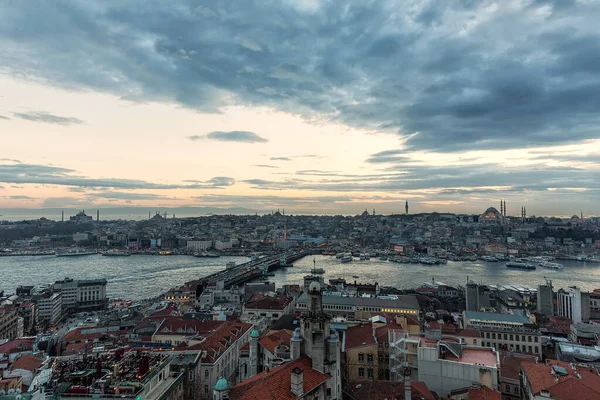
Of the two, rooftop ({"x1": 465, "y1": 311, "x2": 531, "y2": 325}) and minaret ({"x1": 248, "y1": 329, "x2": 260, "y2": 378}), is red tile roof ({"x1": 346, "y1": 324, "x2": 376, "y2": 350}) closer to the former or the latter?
minaret ({"x1": 248, "y1": 329, "x2": 260, "y2": 378})

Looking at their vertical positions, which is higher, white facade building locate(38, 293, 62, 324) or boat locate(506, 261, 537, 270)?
white facade building locate(38, 293, 62, 324)

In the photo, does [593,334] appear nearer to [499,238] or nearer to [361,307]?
[361,307]

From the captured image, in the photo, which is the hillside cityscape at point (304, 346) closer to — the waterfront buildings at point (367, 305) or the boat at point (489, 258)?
the waterfront buildings at point (367, 305)

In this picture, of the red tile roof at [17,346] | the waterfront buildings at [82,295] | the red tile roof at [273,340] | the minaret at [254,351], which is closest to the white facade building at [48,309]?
the waterfront buildings at [82,295]

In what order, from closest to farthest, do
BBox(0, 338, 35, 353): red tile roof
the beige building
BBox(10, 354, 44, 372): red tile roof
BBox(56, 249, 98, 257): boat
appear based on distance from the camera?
BBox(10, 354, 44, 372): red tile roof → BBox(0, 338, 35, 353): red tile roof → the beige building → BBox(56, 249, 98, 257): boat

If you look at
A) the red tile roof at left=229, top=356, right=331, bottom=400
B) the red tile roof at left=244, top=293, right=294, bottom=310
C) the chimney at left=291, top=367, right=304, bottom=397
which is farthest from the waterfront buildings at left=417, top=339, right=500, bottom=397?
the red tile roof at left=244, top=293, right=294, bottom=310

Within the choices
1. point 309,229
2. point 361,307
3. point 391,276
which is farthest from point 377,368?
point 309,229
